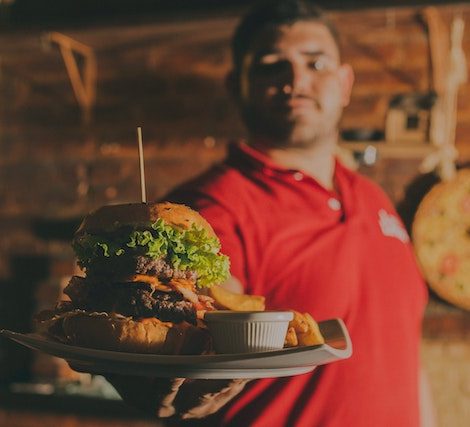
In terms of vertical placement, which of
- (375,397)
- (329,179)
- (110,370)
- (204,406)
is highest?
(329,179)

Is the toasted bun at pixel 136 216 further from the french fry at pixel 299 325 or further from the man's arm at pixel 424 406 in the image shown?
the man's arm at pixel 424 406

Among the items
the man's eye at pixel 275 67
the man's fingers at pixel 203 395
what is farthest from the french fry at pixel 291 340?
the man's eye at pixel 275 67

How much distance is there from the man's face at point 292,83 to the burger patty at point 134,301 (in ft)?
2.64

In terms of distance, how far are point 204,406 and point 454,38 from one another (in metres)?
2.23

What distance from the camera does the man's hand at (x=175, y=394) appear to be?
132 cm

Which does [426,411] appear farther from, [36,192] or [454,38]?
[36,192]

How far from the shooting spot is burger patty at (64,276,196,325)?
4.02ft

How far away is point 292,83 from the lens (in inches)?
72.8

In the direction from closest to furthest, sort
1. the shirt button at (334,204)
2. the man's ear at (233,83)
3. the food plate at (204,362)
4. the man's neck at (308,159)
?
the food plate at (204,362)
the shirt button at (334,204)
the man's neck at (308,159)
the man's ear at (233,83)

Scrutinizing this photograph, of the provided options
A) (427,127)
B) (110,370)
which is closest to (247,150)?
(110,370)

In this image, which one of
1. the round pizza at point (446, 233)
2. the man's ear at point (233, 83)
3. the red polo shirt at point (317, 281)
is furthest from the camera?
the round pizza at point (446, 233)

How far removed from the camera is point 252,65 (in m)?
1.94

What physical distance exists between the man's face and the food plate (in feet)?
2.95

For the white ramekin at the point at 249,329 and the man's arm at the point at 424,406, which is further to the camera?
the man's arm at the point at 424,406
